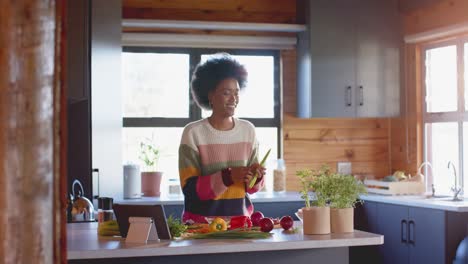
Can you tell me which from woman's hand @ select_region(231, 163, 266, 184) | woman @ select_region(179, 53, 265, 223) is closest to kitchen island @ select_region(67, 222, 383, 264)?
woman's hand @ select_region(231, 163, 266, 184)

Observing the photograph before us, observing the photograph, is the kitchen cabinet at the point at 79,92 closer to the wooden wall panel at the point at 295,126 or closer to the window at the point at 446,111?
the wooden wall panel at the point at 295,126

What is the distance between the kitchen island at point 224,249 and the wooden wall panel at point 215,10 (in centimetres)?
277

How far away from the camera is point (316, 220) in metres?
2.77

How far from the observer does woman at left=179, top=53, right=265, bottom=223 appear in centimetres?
321

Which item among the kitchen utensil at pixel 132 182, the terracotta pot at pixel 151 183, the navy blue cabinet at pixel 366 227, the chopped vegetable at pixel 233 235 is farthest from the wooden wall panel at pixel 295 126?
the chopped vegetable at pixel 233 235

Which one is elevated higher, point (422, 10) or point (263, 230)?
point (422, 10)

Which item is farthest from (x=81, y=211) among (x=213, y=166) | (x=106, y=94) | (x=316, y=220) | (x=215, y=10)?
(x=215, y=10)

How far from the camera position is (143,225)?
261 cm

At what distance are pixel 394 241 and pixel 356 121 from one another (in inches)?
51.4

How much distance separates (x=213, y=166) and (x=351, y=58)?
2.31 meters

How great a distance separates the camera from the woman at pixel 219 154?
3.21 metres

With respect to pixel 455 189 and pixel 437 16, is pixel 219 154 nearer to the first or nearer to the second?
pixel 455 189

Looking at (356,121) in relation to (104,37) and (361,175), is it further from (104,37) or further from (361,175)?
(104,37)

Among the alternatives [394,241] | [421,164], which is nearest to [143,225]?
[394,241]
